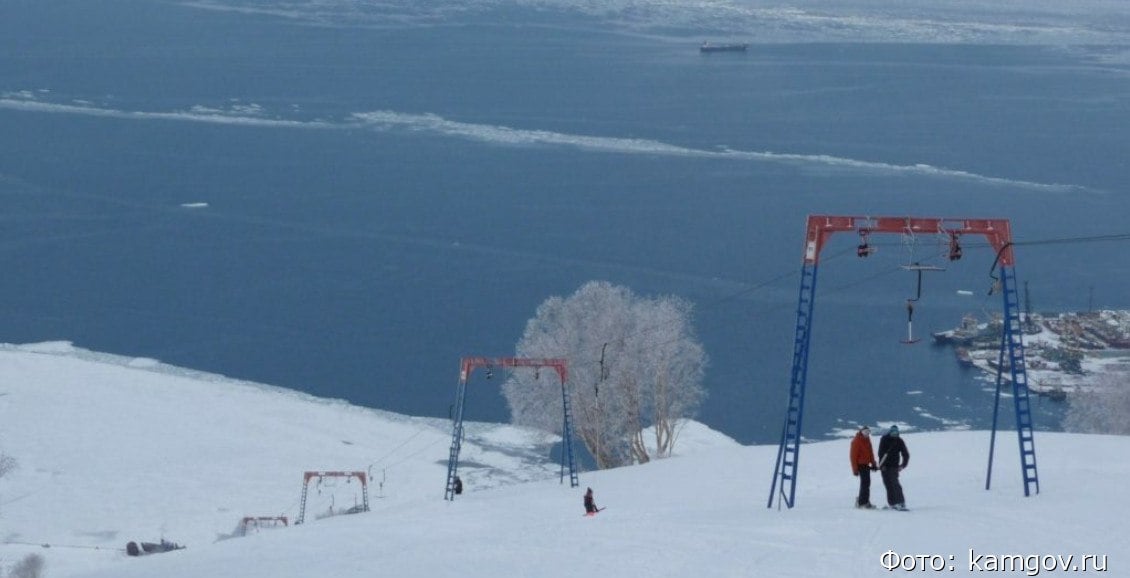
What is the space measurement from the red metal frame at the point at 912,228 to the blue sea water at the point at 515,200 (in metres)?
0.72

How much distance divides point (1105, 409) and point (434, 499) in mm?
9142

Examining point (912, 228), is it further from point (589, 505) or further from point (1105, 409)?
point (1105, 409)

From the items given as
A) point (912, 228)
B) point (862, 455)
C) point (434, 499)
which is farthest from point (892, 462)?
point (434, 499)

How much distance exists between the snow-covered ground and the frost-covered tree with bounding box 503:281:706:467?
677 mm

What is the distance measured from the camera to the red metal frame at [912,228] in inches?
394

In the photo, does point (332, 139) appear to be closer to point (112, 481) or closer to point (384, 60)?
point (384, 60)

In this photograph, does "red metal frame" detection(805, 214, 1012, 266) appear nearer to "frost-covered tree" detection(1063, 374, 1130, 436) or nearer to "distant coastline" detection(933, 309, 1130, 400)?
"frost-covered tree" detection(1063, 374, 1130, 436)

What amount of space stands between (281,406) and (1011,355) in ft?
45.5

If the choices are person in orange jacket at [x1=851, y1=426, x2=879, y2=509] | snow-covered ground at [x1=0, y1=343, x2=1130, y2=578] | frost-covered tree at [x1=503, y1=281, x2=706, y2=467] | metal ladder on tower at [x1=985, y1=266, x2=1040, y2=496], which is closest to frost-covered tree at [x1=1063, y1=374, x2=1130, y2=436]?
snow-covered ground at [x1=0, y1=343, x2=1130, y2=578]

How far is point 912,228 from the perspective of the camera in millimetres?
9961

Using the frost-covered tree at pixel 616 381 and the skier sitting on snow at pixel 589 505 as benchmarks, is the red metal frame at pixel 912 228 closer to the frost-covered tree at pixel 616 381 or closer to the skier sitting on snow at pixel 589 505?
the skier sitting on snow at pixel 589 505

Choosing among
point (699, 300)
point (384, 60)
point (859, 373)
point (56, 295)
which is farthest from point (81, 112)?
point (859, 373)

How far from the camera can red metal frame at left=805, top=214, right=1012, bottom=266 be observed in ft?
32.8

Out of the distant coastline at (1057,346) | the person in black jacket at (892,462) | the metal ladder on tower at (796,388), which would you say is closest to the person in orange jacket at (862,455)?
the person in black jacket at (892,462)
